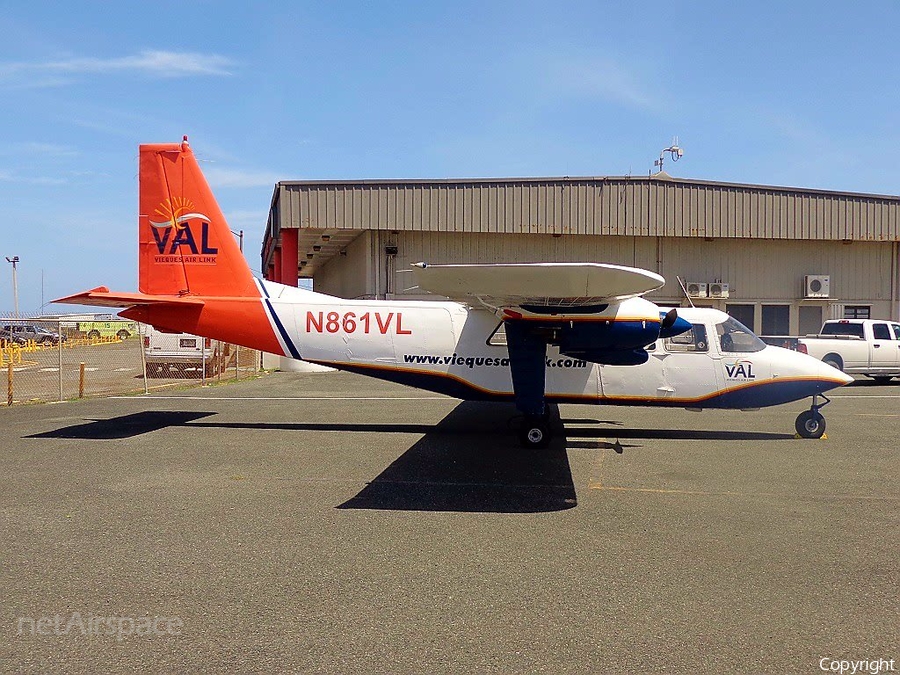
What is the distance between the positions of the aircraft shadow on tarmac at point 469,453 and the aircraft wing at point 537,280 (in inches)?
92.2

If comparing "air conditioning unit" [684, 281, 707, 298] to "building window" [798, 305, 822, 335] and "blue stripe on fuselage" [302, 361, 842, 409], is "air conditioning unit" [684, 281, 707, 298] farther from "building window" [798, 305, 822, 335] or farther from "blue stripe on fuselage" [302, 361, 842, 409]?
"blue stripe on fuselage" [302, 361, 842, 409]

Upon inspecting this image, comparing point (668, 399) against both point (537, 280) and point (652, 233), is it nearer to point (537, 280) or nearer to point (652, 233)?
point (537, 280)

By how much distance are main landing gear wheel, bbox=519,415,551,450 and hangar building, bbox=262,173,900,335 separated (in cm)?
1472

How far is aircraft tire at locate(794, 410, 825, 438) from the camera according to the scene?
1094 centimetres

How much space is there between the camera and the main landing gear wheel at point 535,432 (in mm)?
10008

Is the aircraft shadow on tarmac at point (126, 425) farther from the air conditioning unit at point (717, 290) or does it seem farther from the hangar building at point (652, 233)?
the air conditioning unit at point (717, 290)

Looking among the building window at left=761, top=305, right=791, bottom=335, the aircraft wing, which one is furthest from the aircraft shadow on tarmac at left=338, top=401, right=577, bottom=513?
the building window at left=761, top=305, right=791, bottom=335

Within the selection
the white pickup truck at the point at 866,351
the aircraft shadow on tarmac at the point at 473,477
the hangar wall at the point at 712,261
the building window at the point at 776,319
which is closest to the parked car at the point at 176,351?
the hangar wall at the point at 712,261

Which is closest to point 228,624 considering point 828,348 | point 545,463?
point 545,463

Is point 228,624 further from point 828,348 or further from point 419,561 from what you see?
point 828,348

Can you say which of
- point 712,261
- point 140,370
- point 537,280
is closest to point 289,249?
point 140,370

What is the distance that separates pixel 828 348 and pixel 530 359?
1363 centimetres

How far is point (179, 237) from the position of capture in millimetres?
11734

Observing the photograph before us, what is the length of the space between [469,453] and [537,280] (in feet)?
11.7
